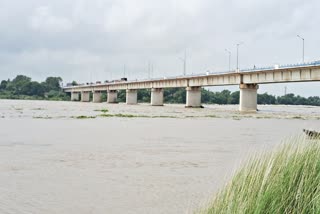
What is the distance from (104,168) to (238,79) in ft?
241

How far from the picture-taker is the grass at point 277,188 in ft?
19.0

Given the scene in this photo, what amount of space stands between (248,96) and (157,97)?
50167 millimetres

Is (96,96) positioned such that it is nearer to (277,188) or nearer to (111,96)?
(111,96)

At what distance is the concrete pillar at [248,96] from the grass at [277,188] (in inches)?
3019

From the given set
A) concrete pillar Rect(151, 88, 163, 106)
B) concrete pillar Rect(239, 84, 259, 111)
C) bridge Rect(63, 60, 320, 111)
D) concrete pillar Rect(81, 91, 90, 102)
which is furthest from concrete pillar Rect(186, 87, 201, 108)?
concrete pillar Rect(81, 91, 90, 102)

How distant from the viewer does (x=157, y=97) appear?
427 ft

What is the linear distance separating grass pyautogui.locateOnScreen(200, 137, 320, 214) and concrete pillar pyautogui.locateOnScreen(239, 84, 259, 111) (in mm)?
76672

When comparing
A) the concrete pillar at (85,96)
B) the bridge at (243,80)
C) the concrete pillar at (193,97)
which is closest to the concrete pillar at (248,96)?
the bridge at (243,80)

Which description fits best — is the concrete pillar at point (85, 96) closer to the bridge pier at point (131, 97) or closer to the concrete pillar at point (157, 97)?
the bridge pier at point (131, 97)

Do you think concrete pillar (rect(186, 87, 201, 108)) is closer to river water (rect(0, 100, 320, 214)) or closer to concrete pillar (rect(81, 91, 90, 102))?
river water (rect(0, 100, 320, 214))

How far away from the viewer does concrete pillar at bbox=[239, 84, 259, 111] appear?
8306 centimetres

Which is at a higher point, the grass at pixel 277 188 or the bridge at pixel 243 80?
the bridge at pixel 243 80

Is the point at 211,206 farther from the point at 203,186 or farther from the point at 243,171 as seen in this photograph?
the point at 203,186

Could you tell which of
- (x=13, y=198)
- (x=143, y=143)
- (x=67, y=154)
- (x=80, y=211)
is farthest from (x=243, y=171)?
(x=143, y=143)
